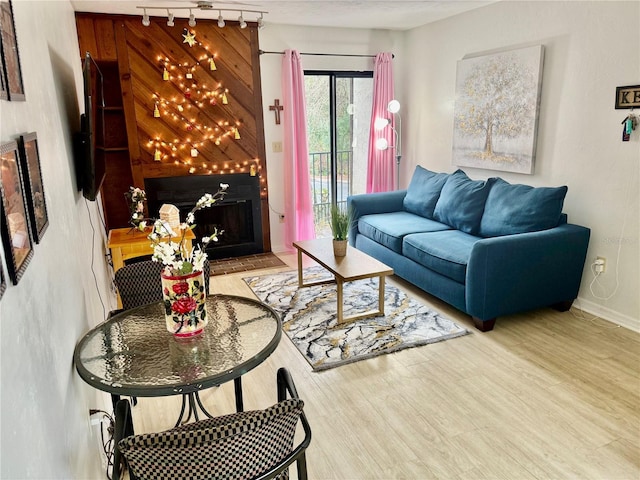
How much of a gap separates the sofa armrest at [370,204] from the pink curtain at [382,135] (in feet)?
2.20

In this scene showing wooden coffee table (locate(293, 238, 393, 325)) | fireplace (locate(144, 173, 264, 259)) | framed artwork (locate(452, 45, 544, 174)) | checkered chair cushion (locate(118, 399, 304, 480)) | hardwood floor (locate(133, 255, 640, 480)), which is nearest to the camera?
checkered chair cushion (locate(118, 399, 304, 480))

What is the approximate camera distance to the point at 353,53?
16.9 ft

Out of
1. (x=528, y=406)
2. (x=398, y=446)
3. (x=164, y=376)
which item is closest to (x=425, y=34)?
(x=528, y=406)

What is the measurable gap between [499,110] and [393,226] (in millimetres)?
1407

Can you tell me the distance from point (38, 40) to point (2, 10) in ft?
2.28

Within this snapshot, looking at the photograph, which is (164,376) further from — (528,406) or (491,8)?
(491,8)

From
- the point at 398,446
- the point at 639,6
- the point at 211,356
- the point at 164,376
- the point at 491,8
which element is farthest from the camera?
the point at 491,8

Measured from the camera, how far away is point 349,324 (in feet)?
11.0

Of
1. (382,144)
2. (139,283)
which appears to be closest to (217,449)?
(139,283)

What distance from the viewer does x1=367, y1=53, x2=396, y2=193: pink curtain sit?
5242 millimetres

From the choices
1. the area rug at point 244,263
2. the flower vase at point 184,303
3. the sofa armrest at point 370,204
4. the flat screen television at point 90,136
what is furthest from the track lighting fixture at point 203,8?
the flower vase at point 184,303

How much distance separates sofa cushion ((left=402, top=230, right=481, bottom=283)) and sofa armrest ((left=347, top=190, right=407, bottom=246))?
0.90m

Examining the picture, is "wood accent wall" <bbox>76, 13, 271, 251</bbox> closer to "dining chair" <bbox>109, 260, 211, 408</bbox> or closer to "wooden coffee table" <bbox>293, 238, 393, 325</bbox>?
"wooden coffee table" <bbox>293, 238, 393, 325</bbox>

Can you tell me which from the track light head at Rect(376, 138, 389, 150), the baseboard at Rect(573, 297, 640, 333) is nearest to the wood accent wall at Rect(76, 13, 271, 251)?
the track light head at Rect(376, 138, 389, 150)
